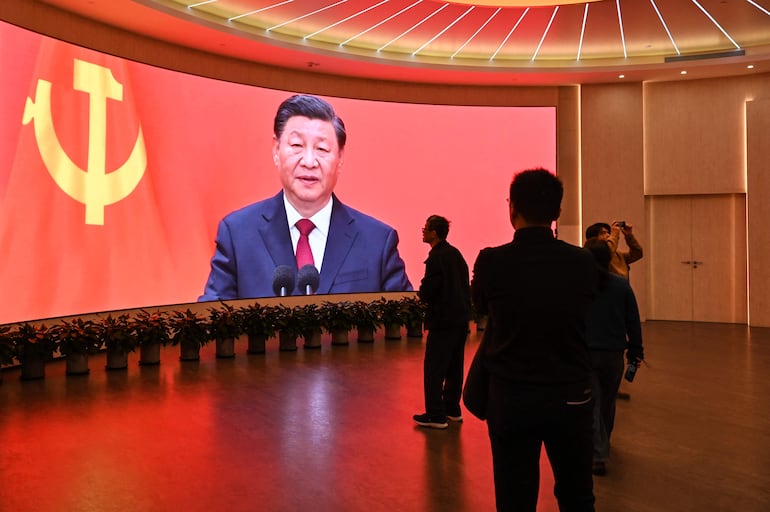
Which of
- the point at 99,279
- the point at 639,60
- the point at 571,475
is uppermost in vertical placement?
the point at 639,60

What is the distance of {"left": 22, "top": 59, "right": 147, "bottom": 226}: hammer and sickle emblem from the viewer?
879 cm

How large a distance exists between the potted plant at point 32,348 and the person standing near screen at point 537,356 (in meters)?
6.68

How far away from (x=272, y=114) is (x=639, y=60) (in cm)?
702

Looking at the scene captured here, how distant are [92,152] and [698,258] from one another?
37.0 ft

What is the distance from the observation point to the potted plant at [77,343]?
8.01 m

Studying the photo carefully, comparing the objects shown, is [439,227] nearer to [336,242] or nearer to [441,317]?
[441,317]

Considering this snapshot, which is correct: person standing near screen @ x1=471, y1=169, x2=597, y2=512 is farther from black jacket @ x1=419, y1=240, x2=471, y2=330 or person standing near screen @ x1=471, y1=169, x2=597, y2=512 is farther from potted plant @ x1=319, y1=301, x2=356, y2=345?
potted plant @ x1=319, y1=301, x2=356, y2=345

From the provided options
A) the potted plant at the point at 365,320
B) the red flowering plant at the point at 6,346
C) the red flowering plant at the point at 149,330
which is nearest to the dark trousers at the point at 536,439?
the red flowering plant at the point at 6,346

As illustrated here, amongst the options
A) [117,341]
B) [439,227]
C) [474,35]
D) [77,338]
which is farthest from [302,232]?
[439,227]

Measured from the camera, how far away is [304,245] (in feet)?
39.8

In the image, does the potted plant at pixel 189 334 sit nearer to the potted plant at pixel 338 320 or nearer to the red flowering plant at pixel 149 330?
the red flowering plant at pixel 149 330

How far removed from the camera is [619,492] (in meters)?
4.33

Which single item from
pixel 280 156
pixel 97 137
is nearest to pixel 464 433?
pixel 97 137

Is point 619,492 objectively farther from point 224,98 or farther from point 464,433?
point 224,98
